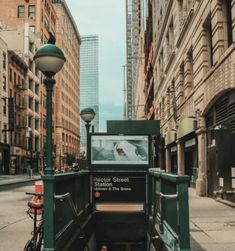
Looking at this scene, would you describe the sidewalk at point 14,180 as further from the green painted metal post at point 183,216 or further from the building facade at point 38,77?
the green painted metal post at point 183,216

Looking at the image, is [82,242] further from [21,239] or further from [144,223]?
[144,223]

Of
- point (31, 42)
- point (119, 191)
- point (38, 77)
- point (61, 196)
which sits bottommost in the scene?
point (119, 191)

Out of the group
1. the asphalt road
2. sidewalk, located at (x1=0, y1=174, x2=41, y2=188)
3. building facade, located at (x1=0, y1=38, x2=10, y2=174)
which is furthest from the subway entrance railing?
building facade, located at (x1=0, y1=38, x2=10, y2=174)

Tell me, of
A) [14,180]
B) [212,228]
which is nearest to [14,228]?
[212,228]

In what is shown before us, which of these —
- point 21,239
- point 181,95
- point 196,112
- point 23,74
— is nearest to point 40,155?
point 23,74

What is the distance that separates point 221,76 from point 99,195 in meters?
8.25

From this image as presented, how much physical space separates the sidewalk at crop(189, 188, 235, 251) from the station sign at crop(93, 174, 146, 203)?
1645mm

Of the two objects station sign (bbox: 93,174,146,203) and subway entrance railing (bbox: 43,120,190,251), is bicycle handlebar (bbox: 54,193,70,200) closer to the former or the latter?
subway entrance railing (bbox: 43,120,190,251)

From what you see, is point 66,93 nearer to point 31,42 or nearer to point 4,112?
point 31,42

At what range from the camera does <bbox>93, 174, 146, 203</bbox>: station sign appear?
40.7ft

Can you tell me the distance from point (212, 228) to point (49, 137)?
5700mm

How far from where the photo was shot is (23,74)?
84.5 metres

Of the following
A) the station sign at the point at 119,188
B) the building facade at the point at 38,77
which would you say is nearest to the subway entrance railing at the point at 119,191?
the station sign at the point at 119,188

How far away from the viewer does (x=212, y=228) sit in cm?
1162
